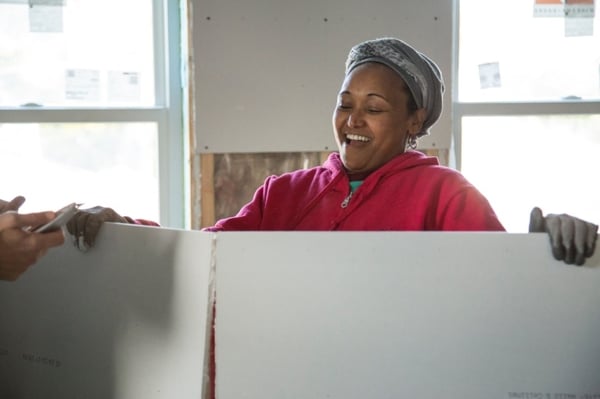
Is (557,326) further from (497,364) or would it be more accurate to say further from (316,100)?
(316,100)

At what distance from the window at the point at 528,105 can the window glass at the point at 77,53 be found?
128 cm

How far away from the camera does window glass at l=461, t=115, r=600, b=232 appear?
2.97m

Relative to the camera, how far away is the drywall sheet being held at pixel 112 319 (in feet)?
3.76

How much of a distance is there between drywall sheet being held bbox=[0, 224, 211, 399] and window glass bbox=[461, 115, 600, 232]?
6.61 ft

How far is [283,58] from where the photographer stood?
2777 millimetres

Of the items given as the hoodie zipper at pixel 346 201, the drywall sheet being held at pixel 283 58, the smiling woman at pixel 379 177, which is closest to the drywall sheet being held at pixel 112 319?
the smiling woman at pixel 379 177

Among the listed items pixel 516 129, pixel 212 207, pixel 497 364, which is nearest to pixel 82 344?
pixel 497 364


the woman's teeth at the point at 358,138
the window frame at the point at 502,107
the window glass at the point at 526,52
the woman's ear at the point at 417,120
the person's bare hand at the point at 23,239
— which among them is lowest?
the person's bare hand at the point at 23,239

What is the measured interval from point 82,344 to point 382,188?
2.54ft

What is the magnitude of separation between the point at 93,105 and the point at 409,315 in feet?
6.65

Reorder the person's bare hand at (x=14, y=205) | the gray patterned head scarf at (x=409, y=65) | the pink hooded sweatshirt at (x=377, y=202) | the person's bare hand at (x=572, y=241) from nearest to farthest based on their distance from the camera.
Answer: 1. the person's bare hand at (x=572, y=241)
2. the person's bare hand at (x=14, y=205)
3. the pink hooded sweatshirt at (x=377, y=202)
4. the gray patterned head scarf at (x=409, y=65)

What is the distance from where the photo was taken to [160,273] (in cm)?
117

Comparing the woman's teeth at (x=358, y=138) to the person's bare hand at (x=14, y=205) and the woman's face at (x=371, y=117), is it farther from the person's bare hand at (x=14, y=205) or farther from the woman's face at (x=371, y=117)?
the person's bare hand at (x=14, y=205)

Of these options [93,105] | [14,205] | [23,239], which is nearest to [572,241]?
[23,239]
